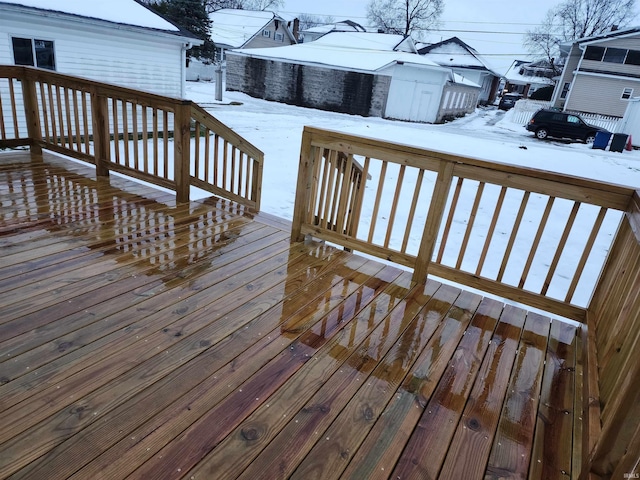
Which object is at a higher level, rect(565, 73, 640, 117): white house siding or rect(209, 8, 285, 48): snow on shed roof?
rect(209, 8, 285, 48): snow on shed roof

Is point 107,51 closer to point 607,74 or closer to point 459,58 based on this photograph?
point 607,74

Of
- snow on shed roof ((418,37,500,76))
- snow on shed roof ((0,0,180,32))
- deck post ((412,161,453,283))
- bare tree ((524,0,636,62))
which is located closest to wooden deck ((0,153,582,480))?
deck post ((412,161,453,283))

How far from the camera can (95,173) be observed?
4547 millimetres

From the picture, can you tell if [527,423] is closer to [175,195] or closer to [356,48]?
[175,195]

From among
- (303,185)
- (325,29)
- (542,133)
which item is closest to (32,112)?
(303,185)

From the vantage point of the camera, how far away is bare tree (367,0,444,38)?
38.5 m

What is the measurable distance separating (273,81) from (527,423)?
22.4 m

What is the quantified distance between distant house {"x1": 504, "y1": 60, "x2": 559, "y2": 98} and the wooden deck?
40364 mm

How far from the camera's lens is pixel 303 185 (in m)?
3.24

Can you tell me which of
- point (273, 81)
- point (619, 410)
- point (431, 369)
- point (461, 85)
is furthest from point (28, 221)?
point (461, 85)

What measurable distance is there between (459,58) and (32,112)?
32671mm

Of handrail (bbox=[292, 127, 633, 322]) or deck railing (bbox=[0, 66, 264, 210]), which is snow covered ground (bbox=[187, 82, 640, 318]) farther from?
deck railing (bbox=[0, 66, 264, 210])

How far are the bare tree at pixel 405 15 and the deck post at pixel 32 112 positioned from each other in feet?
133

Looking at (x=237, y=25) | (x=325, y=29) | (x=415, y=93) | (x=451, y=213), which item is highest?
(x=325, y=29)
